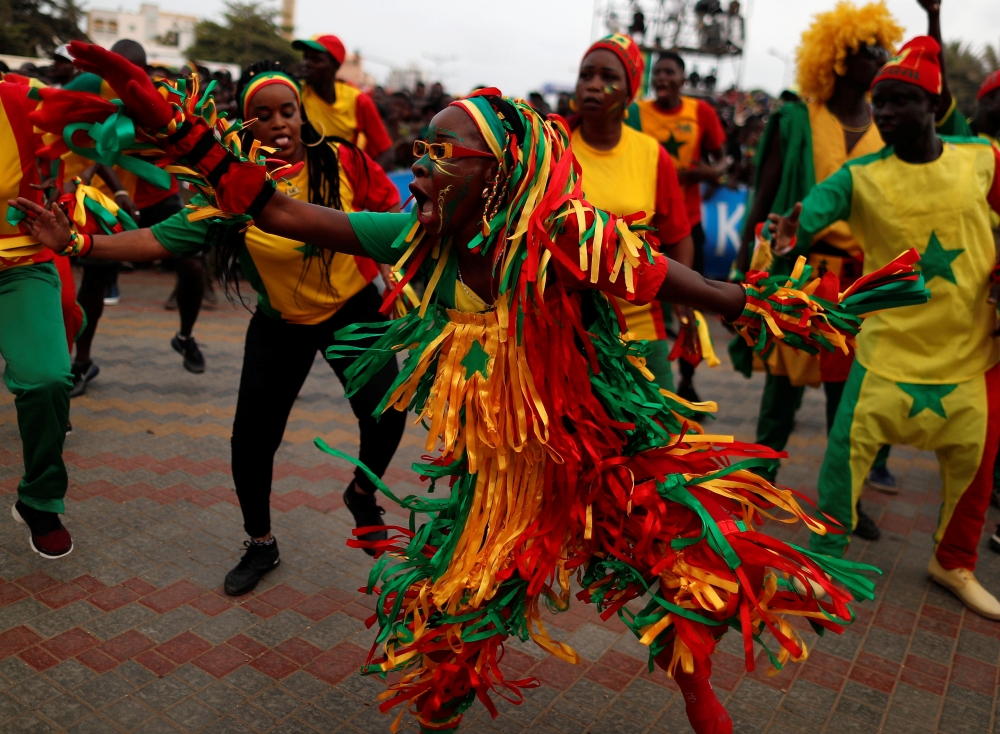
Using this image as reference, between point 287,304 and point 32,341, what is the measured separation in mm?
1071

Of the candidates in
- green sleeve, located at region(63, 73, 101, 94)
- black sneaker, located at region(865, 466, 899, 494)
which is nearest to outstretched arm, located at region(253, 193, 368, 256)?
green sleeve, located at region(63, 73, 101, 94)

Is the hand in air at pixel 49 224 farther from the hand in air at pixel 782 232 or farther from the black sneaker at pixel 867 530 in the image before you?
the black sneaker at pixel 867 530

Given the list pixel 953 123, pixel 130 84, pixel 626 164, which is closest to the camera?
pixel 130 84

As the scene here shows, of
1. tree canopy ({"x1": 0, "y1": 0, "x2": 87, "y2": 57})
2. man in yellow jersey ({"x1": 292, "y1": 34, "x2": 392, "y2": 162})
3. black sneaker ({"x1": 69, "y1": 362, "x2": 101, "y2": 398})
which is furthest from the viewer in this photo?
tree canopy ({"x1": 0, "y1": 0, "x2": 87, "y2": 57})

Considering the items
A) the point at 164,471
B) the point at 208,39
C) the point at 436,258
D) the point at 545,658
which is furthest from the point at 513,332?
the point at 208,39

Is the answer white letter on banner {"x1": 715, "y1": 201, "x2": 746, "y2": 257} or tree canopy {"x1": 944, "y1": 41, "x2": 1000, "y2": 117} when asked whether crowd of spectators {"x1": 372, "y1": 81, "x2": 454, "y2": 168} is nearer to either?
white letter on banner {"x1": 715, "y1": 201, "x2": 746, "y2": 257}

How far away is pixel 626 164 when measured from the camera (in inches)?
155

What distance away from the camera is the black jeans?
339cm

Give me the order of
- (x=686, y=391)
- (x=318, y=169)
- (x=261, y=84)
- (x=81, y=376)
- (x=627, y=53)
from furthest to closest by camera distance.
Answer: (x=686, y=391) → (x=81, y=376) → (x=627, y=53) → (x=318, y=169) → (x=261, y=84)

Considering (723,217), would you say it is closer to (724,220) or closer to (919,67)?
→ (724,220)

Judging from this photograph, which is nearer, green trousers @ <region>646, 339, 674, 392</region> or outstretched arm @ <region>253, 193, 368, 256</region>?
outstretched arm @ <region>253, 193, 368, 256</region>

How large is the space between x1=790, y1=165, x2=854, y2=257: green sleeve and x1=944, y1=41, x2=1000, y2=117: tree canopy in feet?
100

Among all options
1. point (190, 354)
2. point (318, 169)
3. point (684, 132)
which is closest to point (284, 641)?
point (318, 169)

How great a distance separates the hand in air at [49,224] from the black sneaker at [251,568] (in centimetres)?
141
